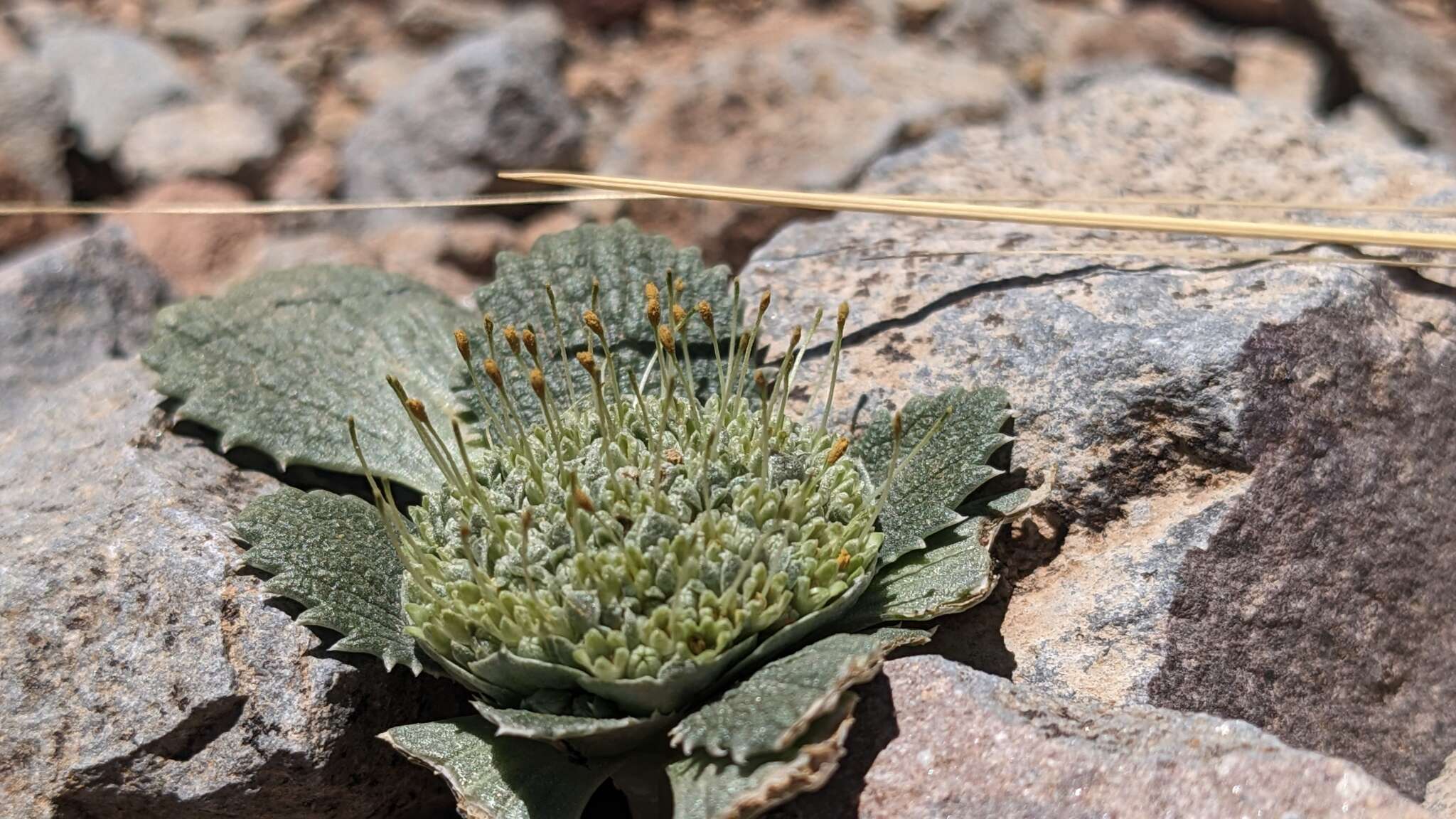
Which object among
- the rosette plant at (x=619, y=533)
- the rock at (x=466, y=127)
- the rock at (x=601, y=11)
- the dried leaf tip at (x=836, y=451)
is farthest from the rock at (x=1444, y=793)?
the rock at (x=601, y=11)

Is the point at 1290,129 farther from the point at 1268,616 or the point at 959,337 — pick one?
the point at 1268,616

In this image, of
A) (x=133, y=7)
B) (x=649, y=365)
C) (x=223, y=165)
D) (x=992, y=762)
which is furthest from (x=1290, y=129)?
(x=133, y=7)

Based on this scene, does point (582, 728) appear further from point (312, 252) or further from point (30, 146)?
point (30, 146)

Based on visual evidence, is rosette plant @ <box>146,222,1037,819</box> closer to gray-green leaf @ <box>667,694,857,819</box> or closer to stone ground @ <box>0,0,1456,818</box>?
gray-green leaf @ <box>667,694,857,819</box>

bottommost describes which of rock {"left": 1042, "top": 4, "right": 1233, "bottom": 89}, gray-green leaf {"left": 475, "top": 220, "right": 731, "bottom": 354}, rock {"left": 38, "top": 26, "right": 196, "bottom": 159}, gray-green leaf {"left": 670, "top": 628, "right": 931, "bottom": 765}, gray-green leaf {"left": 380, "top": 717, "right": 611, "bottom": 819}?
gray-green leaf {"left": 380, "top": 717, "right": 611, "bottom": 819}

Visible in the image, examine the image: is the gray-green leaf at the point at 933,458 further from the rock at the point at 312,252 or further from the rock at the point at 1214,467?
the rock at the point at 312,252

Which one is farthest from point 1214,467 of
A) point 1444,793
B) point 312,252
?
point 312,252

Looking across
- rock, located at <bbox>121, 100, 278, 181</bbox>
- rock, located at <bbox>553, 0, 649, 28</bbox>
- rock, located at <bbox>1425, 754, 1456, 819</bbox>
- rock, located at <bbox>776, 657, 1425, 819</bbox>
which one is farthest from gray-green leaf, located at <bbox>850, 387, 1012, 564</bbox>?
rock, located at <bbox>553, 0, 649, 28</bbox>
